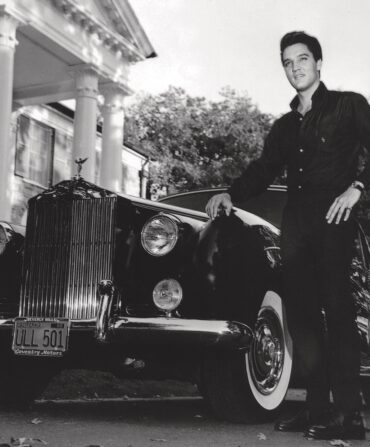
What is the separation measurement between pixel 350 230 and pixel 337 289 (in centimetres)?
30

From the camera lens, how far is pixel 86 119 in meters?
16.4

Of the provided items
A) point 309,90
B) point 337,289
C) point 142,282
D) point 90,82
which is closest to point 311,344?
point 337,289

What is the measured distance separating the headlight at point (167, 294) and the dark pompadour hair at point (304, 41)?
1.35m

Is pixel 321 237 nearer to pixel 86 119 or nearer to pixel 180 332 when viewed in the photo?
pixel 180 332

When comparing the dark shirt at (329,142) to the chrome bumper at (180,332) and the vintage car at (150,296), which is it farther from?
the chrome bumper at (180,332)

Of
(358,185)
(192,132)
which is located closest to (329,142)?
(358,185)

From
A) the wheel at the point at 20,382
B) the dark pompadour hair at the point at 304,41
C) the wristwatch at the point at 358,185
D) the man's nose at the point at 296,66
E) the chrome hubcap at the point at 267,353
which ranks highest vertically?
the dark pompadour hair at the point at 304,41

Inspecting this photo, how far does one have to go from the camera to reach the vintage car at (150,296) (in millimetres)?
3887

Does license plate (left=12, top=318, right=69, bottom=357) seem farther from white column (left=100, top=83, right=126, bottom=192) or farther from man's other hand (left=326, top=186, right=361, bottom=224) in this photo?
white column (left=100, top=83, right=126, bottom=192)

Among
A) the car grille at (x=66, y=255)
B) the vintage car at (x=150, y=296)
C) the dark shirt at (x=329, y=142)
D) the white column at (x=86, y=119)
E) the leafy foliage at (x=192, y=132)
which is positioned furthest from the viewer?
the leafy foliage at (x=192, y=132)

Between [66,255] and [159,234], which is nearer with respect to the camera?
[159,234]

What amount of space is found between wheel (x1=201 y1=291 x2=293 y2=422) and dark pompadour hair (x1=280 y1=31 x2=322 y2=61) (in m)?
1.37

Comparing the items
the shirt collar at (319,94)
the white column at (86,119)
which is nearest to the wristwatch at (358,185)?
the shirt collar at (319,94)

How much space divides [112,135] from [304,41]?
14.5 m
